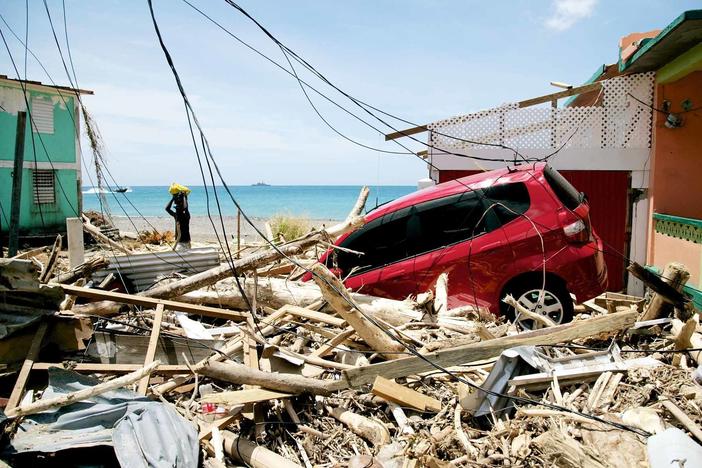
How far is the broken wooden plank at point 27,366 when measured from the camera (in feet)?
14.5

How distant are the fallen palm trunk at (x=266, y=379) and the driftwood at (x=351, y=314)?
0.77 m

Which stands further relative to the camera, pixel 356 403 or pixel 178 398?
pixel 178 398

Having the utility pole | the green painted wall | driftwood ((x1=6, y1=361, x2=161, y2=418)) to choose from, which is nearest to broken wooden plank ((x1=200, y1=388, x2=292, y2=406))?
driftwood ((x1=6, y1=361, x2=161, y2=418))

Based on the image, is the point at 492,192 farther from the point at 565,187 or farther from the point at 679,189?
the point at 679,189

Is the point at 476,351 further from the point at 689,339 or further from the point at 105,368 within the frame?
the point at 105,368

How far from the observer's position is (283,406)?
449cm

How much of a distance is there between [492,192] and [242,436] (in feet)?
14.7

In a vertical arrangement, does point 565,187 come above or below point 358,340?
above

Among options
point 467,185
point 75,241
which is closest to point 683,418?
point 467,185

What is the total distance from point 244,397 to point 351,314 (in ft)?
4.36

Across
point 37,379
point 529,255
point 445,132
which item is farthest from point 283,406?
point 445,132

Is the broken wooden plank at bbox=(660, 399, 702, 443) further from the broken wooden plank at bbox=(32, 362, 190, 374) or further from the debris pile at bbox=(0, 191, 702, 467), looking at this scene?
the broken wooden plank at bbox=(32, 362, 190, 374)

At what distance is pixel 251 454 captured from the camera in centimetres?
389

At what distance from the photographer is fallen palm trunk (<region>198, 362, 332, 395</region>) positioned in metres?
4.39
